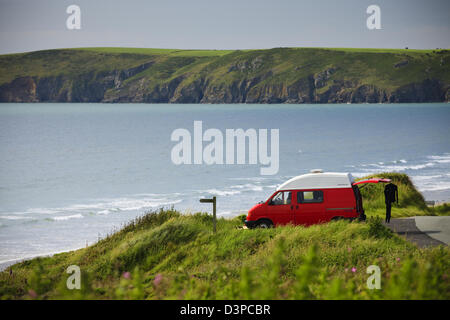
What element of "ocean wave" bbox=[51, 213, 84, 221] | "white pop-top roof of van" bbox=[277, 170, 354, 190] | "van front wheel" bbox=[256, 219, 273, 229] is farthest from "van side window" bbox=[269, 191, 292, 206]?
"ocean wave" bbox=[51, 213, 84, 221]

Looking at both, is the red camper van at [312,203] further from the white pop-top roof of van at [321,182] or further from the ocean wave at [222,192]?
the ocean wave at [222,192]

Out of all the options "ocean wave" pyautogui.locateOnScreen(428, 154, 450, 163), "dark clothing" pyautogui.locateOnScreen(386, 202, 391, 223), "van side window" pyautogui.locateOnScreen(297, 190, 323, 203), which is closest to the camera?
"van side window" pyautogui.locateOnScreen(297, 190, 323, 203)

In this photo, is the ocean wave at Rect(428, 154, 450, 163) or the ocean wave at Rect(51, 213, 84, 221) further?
the ocean wave at Rect(428, 154, 450, 163)

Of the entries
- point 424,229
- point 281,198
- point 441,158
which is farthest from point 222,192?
point 441,158

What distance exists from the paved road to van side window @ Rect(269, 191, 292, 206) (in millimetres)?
4012

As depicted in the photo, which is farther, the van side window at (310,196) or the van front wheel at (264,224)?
the van front wheel at (264,224)

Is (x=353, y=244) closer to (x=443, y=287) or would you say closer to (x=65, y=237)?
(x=443, y=287)

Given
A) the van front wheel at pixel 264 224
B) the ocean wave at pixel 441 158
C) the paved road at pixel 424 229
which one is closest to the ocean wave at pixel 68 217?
the van front wheel at pixel 264 224

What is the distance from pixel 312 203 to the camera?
17891 mm

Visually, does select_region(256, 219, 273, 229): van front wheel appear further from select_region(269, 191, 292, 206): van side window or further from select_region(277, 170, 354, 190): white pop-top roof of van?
select_region(277, 170, 354, 190): white pop-top roof of van

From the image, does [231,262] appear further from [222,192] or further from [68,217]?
[222,192]

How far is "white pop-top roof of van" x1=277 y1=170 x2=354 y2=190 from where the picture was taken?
17.7 meters

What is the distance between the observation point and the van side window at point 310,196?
1783 centimetres

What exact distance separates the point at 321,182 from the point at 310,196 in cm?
66
